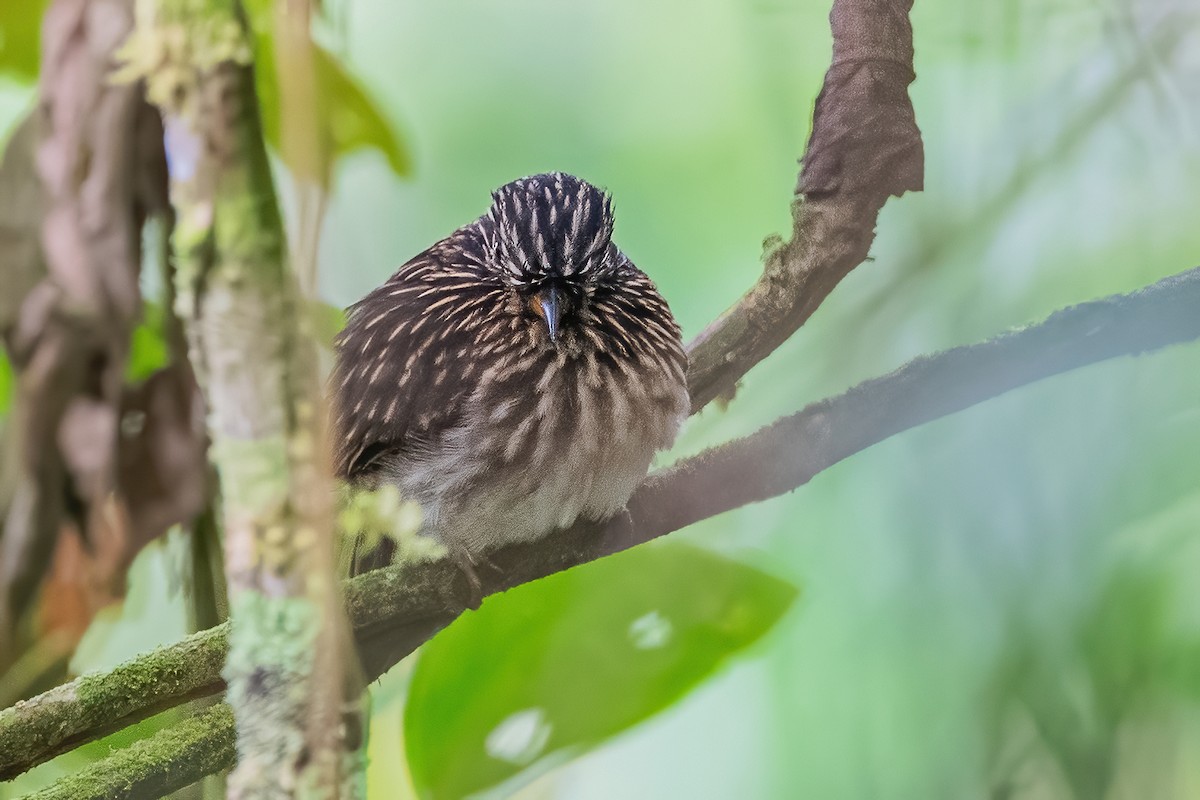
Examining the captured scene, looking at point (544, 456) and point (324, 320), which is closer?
point (324, 320)

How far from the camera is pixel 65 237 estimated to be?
0.77 meters

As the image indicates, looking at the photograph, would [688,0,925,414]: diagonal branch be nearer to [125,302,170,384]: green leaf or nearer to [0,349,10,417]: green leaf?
[125,302,170,384]: green leaf

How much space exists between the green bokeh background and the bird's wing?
0.17 ft

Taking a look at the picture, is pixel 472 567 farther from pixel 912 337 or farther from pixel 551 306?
pixel 912 337

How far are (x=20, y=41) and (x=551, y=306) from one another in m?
0.44

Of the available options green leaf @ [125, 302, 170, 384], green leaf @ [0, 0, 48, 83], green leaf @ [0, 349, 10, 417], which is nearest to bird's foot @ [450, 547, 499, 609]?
green leaf @ [125, 302, 170, 384]

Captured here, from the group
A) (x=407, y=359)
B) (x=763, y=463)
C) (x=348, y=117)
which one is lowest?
(x=763, y=463)

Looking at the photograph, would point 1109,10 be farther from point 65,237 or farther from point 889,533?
point 65,237

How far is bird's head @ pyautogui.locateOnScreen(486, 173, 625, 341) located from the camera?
76 cm

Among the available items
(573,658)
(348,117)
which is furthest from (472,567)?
(348,117)

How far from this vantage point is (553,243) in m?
0.80

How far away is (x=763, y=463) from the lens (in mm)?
773

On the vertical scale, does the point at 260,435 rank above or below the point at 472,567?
above

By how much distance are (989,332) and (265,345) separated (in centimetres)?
51
